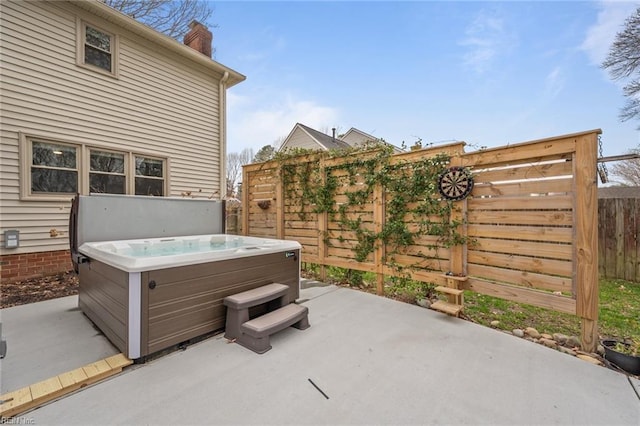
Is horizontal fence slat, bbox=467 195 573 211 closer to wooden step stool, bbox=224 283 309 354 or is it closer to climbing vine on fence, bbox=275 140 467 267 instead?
climbing vine on fence, bbox=275 140 467 267

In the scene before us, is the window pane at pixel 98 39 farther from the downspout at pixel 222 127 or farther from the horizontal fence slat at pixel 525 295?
the horizontal fence slat at pixel 525 295

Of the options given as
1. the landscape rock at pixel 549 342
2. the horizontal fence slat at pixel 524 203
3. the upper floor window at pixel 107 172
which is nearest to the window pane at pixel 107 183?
the upper floor window at pixel 107 172

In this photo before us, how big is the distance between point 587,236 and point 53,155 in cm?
729

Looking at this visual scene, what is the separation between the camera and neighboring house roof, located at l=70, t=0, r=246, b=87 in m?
4.79

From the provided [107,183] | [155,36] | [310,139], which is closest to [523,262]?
[107,183]

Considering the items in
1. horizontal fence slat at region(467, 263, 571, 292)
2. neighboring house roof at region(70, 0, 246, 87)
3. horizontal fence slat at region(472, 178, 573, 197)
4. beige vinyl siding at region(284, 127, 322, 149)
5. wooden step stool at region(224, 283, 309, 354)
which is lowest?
wooden step stool at region(224, 283, 309, 354)

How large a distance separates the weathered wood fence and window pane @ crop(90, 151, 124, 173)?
8.91 meters

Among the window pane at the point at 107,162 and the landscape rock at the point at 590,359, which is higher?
the window pane at the point at 107,162

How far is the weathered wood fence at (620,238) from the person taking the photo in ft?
14.0

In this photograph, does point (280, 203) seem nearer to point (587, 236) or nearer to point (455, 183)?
A: point (455, 183)

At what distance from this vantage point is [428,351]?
2256 mm

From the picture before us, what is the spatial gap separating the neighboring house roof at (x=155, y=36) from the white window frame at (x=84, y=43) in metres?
0.23

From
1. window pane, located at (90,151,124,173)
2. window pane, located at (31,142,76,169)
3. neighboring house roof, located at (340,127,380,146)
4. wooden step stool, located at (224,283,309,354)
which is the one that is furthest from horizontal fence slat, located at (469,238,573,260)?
neighboring house roof, located at (340,127,380,146)

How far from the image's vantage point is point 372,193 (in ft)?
12.5
